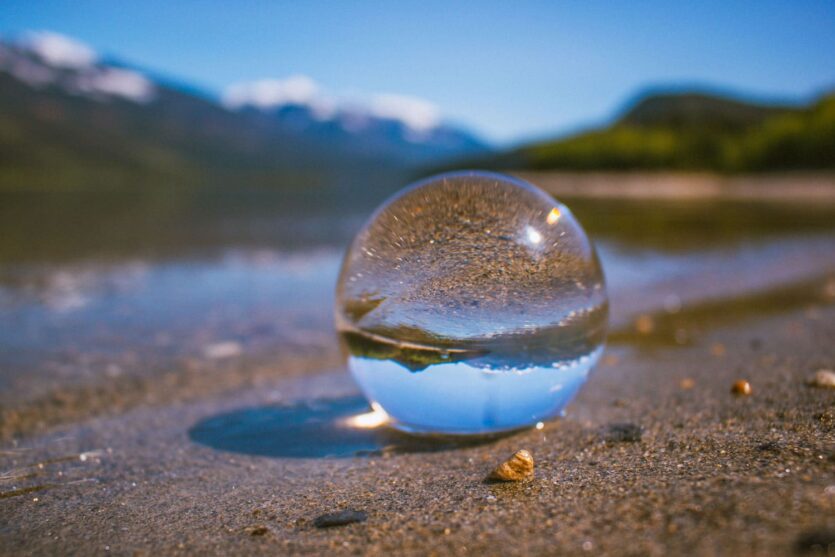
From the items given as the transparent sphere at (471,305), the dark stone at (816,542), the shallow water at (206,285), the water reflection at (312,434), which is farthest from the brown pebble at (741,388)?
the shallow water at (206,285)

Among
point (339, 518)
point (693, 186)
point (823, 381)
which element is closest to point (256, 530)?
point (339, 518)

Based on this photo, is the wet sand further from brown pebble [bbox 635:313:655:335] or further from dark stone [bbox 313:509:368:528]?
brown pebble [bbox 635:313:655:335]

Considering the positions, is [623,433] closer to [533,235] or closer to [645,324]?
[533,235]

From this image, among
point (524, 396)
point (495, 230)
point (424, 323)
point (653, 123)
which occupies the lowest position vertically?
point (524, 396)

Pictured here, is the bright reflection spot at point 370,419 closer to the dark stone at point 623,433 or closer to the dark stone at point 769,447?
the dark stone at point 623,433

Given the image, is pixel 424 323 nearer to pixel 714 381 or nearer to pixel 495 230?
pixel 495 230

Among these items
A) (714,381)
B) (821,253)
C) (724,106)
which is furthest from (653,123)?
(714,381)
